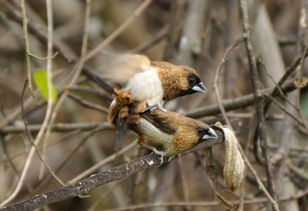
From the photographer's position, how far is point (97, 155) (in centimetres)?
529

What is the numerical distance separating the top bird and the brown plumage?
0.12 m

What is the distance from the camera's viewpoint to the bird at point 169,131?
8.59ft

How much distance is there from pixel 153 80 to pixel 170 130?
13.5 inches

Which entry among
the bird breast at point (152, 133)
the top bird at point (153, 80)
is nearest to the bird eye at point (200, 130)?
the bird breast at point (152, 133)

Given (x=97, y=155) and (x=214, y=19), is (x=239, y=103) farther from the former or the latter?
(x=97, y=155)

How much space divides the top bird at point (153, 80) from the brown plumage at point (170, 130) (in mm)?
119

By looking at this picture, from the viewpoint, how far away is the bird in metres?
2.62

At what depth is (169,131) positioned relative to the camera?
2625mm

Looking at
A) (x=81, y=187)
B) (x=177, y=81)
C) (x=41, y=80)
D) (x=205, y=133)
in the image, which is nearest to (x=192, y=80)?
(x=177, y=81)

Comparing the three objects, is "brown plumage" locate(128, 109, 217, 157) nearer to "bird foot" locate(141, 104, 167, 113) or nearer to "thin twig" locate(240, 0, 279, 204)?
"bird foot" locate(141, 104, 167, 113)

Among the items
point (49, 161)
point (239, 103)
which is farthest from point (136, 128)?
point (49, 161)

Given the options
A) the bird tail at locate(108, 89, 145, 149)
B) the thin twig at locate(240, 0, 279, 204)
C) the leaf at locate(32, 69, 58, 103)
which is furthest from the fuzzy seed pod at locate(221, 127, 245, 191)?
the leaf at locate(32, 69, 58, 103)

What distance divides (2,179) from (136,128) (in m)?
2.73

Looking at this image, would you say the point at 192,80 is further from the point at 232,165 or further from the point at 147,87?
the point at 232,165
